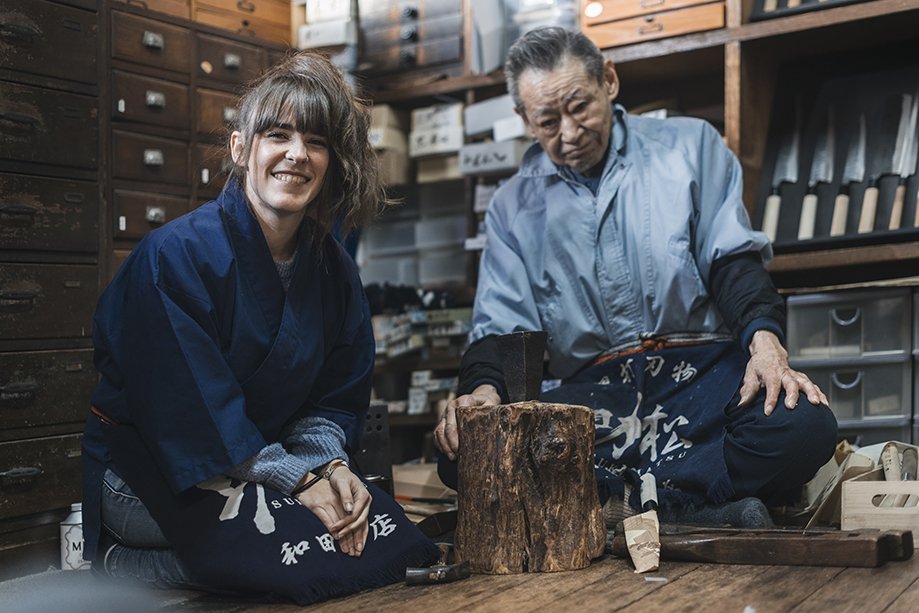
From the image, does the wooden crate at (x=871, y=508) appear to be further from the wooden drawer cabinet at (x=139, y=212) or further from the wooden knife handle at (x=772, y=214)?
the wooden drawer cabinet at (x=139, y=212)

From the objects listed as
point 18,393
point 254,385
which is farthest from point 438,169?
point 254,385

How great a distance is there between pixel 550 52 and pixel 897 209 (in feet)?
3.55

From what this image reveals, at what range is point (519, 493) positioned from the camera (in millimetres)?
1860

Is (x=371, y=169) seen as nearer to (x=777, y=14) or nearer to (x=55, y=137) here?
(x=55, y=137)

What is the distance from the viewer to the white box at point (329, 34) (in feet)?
12.8

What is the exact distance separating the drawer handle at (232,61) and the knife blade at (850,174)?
6.62 feet

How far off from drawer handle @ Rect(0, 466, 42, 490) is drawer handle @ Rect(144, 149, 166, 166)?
3.32 feet

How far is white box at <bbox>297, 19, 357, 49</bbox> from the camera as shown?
153 inches

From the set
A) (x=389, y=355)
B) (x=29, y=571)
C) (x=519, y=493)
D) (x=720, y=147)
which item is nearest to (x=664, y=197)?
(x=720, y=147)

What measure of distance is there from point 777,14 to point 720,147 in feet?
2.03

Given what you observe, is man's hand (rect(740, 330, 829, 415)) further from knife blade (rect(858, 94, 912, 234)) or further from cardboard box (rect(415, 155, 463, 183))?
cardboard box (rect(415, 155, 463, 183))

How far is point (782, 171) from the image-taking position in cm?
316

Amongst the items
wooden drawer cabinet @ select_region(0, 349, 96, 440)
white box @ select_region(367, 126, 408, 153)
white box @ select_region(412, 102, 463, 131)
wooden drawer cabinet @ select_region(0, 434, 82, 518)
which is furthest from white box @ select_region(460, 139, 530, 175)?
wooden drawer cabinet @ select_region(0, 434, 82, 518)

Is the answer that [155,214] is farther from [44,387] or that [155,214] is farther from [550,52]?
[550,52]
